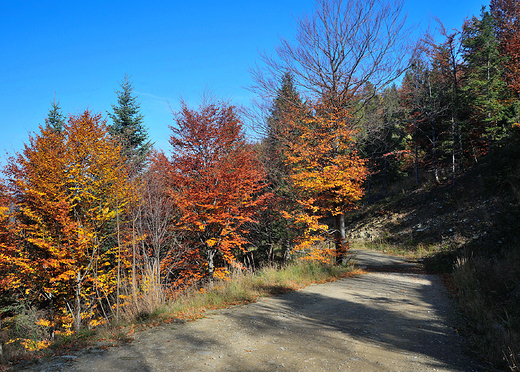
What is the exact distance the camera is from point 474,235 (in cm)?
1406

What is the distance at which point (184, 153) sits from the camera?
11.5 meters

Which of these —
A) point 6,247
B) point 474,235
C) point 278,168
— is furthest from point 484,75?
point 6,247

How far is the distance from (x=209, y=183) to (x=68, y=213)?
5870 millimetres

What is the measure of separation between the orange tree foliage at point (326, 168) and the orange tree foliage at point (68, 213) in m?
6.57

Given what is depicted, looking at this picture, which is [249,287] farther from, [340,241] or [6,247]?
[6,247]

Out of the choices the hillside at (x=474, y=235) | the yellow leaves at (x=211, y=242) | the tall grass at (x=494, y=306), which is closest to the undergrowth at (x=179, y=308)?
the yellow leaves at (x=211, y=242)

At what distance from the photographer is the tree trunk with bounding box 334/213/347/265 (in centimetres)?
1155

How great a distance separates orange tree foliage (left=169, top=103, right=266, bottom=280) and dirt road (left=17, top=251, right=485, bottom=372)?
178 inches

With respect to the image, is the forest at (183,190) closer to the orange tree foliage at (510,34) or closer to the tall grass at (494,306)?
the tall grass at (494,306)

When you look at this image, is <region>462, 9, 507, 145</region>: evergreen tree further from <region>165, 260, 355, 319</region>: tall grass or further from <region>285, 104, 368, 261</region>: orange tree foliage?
<region>165, 260, 355, 319</region>: tall grass

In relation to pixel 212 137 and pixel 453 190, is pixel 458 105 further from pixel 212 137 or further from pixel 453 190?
pixel 212 137

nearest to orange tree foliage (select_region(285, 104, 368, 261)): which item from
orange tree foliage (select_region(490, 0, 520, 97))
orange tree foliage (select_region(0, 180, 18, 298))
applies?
orange tree foliage (select_region(0, 180, 18, 298))

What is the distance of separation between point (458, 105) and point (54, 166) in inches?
979

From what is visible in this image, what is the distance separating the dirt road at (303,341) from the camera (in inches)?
148
